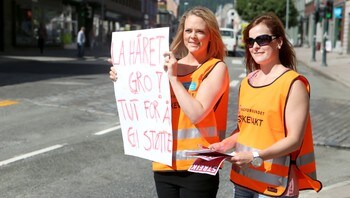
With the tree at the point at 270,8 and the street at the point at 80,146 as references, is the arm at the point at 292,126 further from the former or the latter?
the tree at the point at 270,8

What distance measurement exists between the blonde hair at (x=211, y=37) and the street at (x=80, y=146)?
257 cm

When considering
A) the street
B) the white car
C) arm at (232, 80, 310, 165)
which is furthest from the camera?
the white car

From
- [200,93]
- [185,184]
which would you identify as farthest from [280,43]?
[185,184]

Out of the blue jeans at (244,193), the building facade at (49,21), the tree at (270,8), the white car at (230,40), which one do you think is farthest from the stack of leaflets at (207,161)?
the tree at (270,8)

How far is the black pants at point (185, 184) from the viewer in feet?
9.59

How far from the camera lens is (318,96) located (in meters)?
14.4

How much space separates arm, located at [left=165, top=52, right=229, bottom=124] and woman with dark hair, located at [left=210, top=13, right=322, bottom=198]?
0.14 m

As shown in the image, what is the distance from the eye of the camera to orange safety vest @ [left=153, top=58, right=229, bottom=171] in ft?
9.43

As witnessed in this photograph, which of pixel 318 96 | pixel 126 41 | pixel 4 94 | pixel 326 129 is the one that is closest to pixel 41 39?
pixel 4 94

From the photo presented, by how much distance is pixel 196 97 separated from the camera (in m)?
2.82

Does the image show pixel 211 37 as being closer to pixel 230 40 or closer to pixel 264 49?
pixel 264 49

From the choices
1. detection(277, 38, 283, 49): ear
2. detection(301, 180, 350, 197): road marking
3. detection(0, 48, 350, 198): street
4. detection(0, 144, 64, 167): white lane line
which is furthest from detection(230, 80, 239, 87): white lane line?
detection(277, 38, 283, 49): ear

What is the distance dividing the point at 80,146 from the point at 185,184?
484 centimetres

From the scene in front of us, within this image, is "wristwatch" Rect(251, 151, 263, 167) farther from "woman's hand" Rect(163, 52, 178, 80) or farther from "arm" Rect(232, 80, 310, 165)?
"woman's hand" Rect(163, 52, 178, 80)
